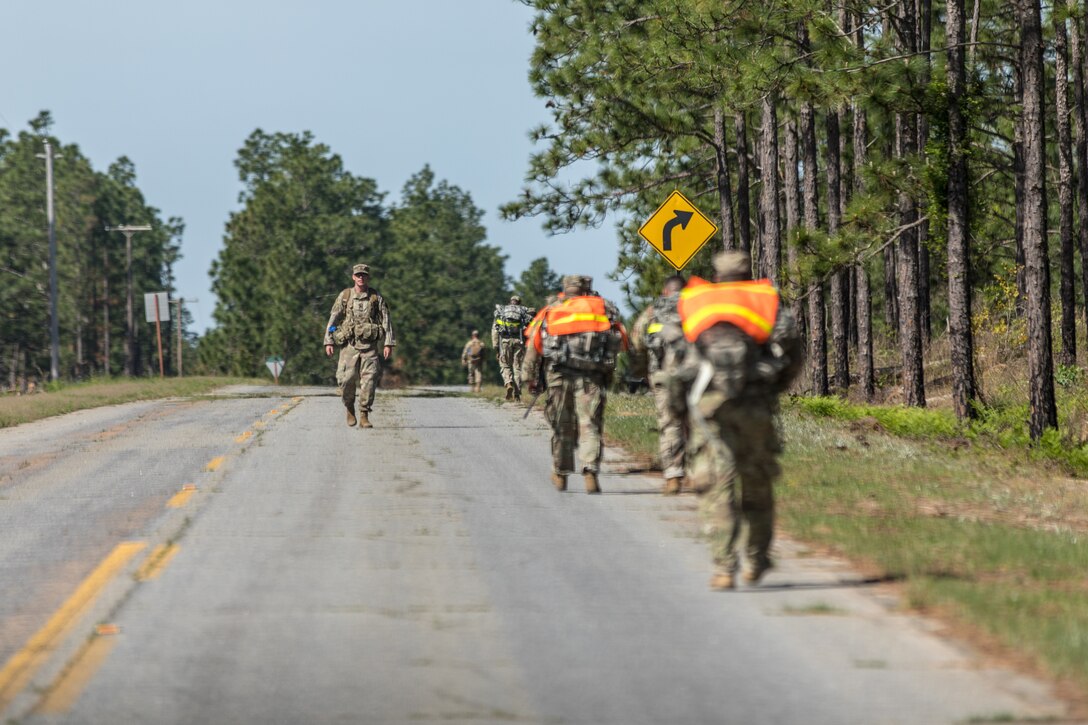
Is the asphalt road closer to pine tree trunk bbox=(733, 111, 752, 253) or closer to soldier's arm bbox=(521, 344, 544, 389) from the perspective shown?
soldier's arm bbox=(521, 344, 544, 389)

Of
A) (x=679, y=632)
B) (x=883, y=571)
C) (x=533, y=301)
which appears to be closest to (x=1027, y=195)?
(x=883, y=571)

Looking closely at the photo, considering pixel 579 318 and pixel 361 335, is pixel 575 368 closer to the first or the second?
pixel 579 318

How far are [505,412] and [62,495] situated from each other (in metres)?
13.9

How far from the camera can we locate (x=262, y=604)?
873 centimetres

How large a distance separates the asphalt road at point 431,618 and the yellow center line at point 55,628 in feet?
0.08

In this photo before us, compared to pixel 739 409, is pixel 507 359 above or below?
above

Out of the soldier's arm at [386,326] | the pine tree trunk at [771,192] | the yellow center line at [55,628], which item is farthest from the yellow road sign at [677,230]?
the yellow center line at [55,628]

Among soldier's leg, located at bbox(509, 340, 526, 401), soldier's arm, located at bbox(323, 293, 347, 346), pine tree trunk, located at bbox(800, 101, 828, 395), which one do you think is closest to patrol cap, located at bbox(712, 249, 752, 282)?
soldier's arm, located at bbox(323, 293, 347, 346)

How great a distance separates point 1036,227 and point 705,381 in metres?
14.4

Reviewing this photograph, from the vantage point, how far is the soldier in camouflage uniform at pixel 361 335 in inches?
880

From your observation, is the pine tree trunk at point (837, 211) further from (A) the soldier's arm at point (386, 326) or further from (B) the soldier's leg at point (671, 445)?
(B) the soldier's leg at point (671, 445)

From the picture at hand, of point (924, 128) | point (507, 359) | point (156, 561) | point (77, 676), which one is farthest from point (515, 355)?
point (77, 676)

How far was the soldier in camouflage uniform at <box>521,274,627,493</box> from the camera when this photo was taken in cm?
1427

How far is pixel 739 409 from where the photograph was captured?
927 cm
